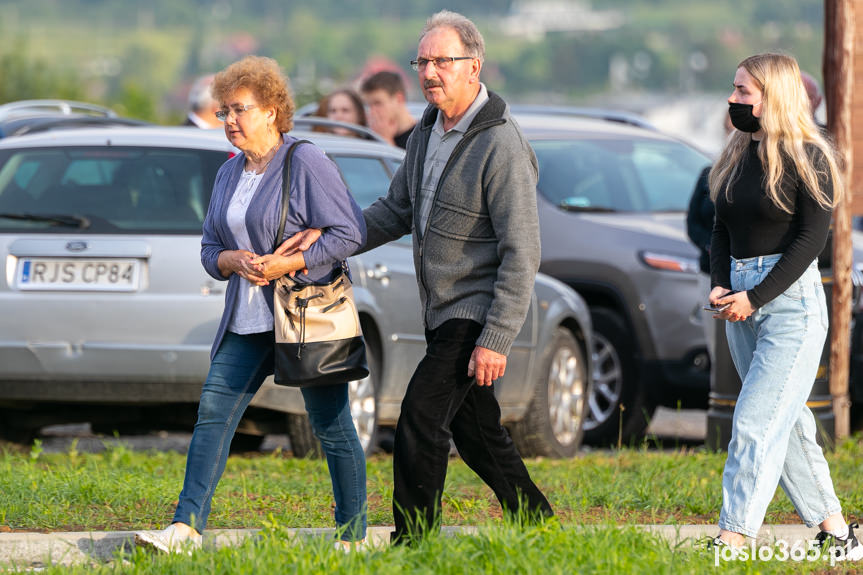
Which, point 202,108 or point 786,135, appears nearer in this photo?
point 786,135

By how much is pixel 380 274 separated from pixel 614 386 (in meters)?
2.74

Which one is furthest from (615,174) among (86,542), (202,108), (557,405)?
(86,542)

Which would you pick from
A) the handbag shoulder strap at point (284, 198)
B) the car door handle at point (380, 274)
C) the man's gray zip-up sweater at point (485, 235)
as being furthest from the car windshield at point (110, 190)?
the man's gray zip-up sweater at point (485, 235)

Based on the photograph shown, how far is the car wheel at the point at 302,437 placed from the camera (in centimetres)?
778

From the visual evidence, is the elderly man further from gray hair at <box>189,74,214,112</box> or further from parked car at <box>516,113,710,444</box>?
gray hair at <box>189,74,214,112</box>

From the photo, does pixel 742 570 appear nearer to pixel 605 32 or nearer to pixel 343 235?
pixel 343 235

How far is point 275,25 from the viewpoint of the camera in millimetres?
184750

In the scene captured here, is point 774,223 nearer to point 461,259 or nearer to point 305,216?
point 461,259

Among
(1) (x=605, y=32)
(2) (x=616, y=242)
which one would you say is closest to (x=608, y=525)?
(2) (x=616, y=242)

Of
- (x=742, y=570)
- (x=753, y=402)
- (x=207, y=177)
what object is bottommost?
(x=742, y=570)

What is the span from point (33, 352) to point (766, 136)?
3.60m

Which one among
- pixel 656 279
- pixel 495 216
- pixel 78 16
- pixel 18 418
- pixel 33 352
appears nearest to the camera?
pixel 495 216

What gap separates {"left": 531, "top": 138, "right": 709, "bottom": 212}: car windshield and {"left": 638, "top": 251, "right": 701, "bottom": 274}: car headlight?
0.59 metres

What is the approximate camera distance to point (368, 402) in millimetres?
7723
